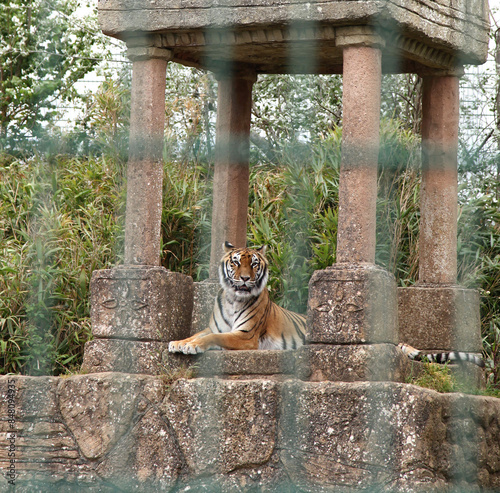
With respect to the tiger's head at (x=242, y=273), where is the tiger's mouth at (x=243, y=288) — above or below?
below

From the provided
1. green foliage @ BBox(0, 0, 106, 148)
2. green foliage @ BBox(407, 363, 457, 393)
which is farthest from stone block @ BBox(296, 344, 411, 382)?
green foliage @ BBox(0, 0, 106, 148)

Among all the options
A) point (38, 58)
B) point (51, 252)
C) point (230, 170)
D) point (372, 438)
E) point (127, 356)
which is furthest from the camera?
point (38, 58)

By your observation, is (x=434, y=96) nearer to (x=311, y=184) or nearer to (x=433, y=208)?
(x=433, y=208)

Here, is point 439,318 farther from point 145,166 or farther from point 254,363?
point 145,166

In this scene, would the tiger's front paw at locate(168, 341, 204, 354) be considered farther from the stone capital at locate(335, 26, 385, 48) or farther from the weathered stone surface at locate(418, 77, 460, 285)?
the stone capital at locate(335, 26, 385, 48)

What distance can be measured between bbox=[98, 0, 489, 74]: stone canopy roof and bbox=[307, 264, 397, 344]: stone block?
4.43 ft

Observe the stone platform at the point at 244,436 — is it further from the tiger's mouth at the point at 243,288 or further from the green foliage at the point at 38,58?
the green foliage at the point at 38,58

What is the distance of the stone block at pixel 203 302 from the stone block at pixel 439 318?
1273 millimetres

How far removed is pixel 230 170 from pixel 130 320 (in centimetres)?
138

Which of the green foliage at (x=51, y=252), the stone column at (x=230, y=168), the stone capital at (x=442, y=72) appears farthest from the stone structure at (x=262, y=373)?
the green foliage at (x=51, y=252)

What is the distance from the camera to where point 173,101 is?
9.88 m

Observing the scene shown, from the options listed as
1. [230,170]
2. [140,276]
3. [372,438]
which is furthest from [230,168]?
[372,438]

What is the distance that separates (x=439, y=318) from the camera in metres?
6.11

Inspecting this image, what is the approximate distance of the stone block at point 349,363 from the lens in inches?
203
